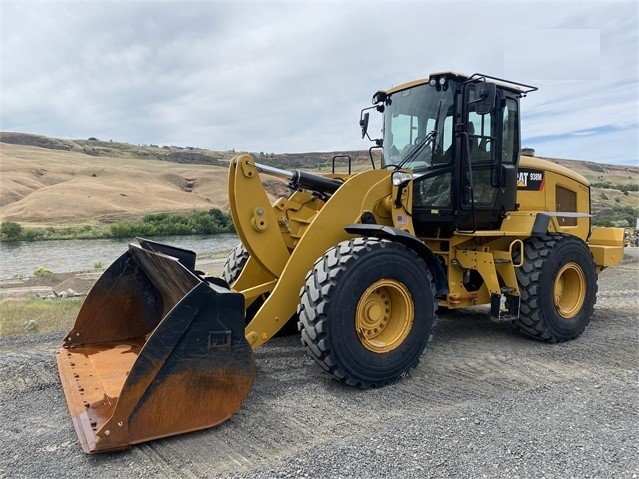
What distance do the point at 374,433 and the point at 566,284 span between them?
4.09 metres

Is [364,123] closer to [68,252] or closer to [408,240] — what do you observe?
[408,240]

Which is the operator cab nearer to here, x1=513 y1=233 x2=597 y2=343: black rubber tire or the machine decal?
the machine decal

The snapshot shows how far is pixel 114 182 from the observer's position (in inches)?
2307

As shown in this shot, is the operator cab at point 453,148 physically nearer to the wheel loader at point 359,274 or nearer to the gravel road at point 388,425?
the wheel loader at point 359,274

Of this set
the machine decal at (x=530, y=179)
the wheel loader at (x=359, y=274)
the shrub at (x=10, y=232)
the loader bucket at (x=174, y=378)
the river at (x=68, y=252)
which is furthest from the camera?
the shrub at (x=10, y=232)

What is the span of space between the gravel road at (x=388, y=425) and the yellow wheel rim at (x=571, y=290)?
34.8 inches

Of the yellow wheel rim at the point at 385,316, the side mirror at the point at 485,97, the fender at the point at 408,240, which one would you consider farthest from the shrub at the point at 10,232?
the side mirror at the point at 485,97

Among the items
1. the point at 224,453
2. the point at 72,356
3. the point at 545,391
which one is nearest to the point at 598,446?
the point at 545,391

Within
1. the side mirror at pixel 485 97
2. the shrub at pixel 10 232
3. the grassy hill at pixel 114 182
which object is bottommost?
the shrub at pixel 10 232

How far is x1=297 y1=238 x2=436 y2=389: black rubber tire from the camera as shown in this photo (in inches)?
160

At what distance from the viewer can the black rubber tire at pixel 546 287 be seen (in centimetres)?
574

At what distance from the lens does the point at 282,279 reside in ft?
14.5

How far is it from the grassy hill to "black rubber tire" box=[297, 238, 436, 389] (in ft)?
69.1

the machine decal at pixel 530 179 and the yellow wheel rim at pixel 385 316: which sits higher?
the machine decal at pixel 530 179
